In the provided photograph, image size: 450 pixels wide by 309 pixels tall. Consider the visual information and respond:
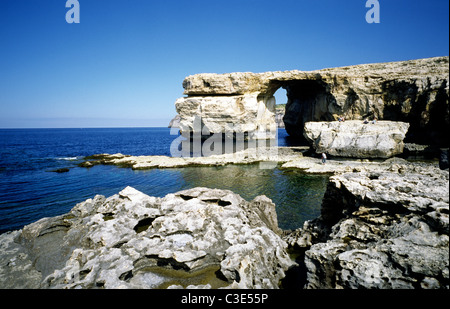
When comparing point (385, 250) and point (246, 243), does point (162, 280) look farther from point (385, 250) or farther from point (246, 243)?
point (385, 250)

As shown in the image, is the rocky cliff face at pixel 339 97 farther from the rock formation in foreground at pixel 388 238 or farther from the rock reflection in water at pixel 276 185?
the rock formation in foreground at pixel 388 238

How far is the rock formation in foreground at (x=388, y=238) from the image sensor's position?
16.3ft

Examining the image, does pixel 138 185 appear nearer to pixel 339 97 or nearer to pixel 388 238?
pixel 388 238

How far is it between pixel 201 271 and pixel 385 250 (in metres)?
5.46

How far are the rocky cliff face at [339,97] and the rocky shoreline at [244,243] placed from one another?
95.4ft

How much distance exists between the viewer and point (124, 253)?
7.76 metres

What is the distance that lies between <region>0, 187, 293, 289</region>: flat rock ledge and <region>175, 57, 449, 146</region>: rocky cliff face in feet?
104

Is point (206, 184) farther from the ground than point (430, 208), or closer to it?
closer to it

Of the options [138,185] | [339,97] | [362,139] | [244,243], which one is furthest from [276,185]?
[339,97]

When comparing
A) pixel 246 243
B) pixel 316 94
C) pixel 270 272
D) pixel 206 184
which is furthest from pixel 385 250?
pixel 316 94

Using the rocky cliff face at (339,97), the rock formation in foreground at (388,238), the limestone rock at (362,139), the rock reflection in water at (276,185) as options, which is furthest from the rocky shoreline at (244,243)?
the rocky cliff face at (339,97)

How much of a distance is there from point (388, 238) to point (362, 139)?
27.0 meters
